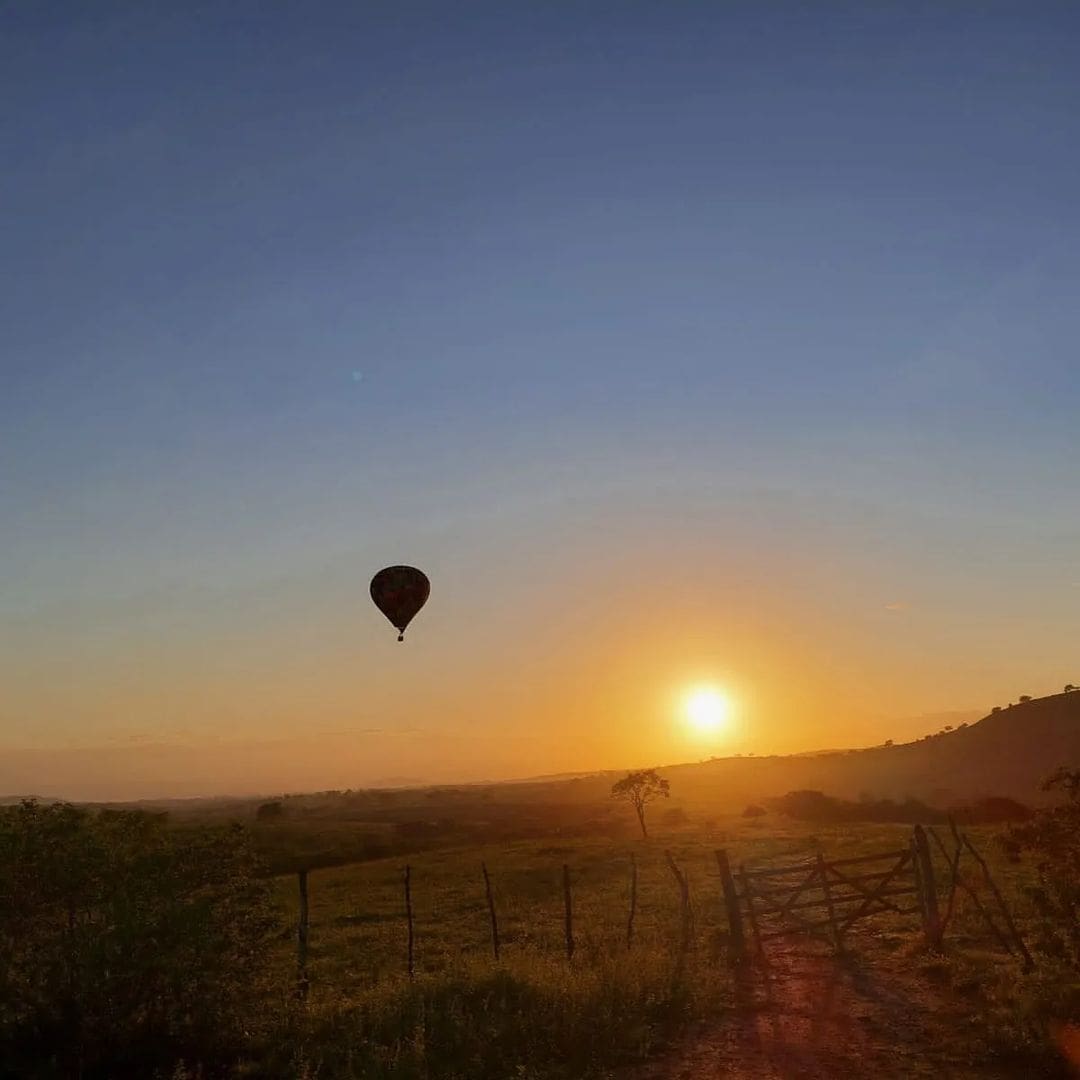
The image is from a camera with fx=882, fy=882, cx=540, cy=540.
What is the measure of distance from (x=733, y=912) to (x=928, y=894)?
4.62 m

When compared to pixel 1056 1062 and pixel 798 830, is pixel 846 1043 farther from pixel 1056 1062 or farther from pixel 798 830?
pixel 798 830

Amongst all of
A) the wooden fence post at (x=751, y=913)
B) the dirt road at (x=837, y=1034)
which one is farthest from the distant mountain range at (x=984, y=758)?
the dirt road at (x=837, y=1034)

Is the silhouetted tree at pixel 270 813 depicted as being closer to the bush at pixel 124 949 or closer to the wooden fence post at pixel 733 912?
the wooden fence post at pixel 733 912

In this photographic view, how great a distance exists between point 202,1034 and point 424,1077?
3.94 m

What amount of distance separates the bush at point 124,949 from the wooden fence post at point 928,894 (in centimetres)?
1497

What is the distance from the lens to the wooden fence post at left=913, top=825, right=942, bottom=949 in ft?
67.2

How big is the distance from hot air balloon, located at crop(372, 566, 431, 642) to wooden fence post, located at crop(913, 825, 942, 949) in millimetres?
17623

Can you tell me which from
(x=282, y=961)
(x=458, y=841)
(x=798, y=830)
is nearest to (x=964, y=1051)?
(x=282, y=961)

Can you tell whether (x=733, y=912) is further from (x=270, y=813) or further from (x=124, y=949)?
(x=270, y=813)

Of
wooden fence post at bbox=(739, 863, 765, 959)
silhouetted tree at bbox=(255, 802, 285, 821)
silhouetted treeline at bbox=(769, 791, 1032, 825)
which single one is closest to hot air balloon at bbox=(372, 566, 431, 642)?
wooden fence post at bbox=(739, 863, 765, 959)

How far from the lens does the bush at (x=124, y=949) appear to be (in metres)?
13.6

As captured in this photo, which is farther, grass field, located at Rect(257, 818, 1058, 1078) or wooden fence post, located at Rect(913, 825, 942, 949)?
wooden fence post, located at Rect(913, 825, 942, 949)

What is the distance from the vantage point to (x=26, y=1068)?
13133mm

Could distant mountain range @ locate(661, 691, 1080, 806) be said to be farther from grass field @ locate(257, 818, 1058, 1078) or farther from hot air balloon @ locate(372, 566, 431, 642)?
hot air balloon @ locate(372, 566, 431, 642)
